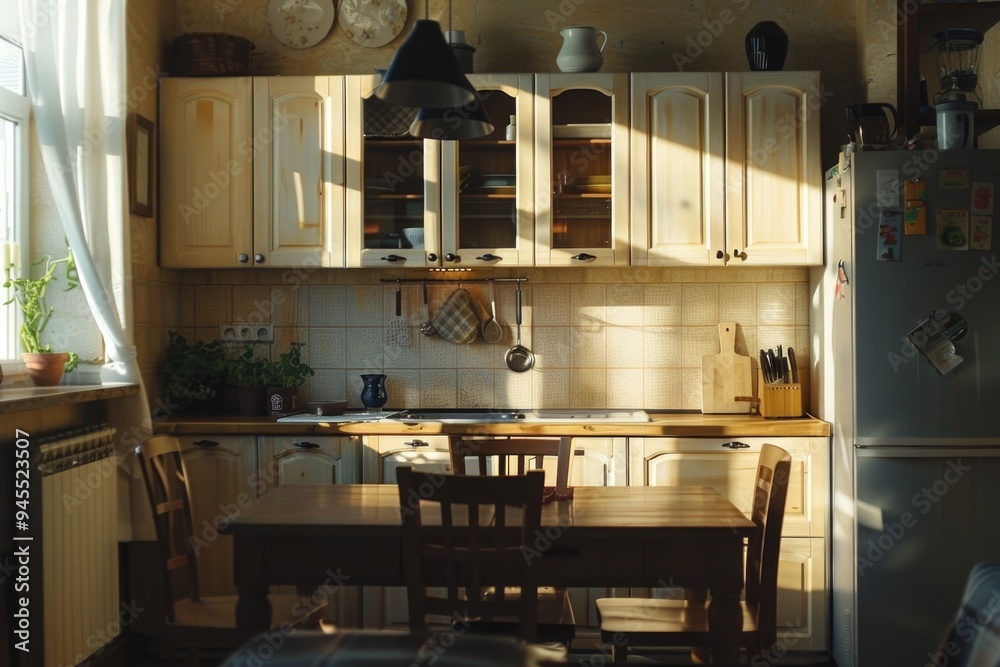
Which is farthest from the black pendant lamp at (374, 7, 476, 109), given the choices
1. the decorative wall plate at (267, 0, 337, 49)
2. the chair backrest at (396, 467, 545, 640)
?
the decorative wall plate at (267, 0, 337, 49)

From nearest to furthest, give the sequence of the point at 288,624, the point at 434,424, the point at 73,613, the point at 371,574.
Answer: the point at 371,574 → the point at 288,624 → the point at 73,613 → the point at 434,424

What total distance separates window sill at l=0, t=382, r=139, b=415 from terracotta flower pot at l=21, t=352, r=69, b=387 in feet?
0.14

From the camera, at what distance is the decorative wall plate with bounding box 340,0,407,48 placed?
4020 mm

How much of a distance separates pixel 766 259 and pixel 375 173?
158 centimetres

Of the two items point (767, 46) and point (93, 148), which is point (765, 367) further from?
point (93, 148)

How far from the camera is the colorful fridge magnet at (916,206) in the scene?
3193 millimetres

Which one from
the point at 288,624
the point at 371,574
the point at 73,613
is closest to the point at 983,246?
the point at 371,574

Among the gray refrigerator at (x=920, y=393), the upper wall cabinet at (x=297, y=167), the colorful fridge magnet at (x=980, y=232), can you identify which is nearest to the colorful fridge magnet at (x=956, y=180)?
the gray refrigerator at (x=920, y=393)

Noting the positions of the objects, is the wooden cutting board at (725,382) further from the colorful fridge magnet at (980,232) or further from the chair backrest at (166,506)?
the chair backrest at (166,506)

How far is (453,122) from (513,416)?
61.3 inches

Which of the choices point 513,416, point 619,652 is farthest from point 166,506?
point 513,416

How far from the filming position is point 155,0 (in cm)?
386

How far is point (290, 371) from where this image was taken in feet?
12.6

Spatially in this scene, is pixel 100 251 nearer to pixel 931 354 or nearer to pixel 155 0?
pixel 155 0
